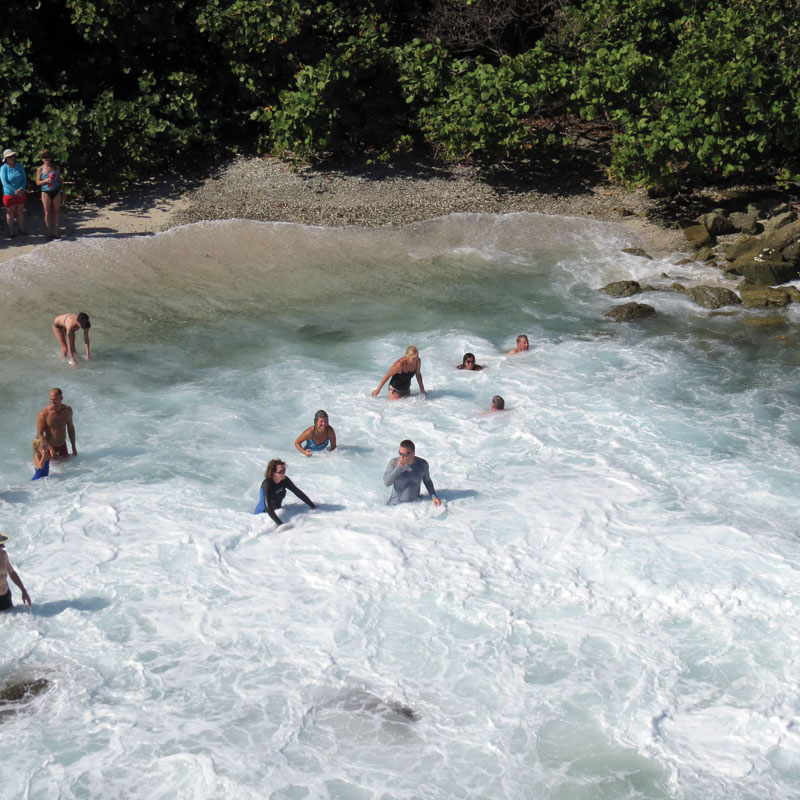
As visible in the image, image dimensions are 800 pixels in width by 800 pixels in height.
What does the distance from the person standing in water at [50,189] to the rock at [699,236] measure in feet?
46.0

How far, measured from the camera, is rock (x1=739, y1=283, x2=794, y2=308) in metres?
19.9

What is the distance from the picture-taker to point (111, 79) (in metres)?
24.7

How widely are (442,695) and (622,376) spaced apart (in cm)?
833

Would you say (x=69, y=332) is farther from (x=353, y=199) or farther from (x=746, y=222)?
(x=746, y=222)

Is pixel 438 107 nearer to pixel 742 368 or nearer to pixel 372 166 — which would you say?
A: pixel 372 166

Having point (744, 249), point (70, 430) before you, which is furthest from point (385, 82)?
point (70, 430)

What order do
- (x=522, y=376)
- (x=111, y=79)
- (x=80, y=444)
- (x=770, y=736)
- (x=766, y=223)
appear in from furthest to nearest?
(x=111, y=79) → (x=766, y=223) → (x=522, y=376) → (x=80, y=444) → (x=770, y=736)

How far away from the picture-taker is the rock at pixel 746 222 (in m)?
23.0

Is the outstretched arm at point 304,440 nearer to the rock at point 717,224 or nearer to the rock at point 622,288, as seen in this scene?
the rock at point 622,288

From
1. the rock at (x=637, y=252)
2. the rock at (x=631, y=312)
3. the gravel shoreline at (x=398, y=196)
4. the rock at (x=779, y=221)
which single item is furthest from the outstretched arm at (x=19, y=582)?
the rock at (x=779, y=221)

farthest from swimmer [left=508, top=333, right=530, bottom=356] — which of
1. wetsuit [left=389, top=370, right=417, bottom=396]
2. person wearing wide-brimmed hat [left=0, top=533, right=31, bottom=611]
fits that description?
person wearing wide-brimmed hat [left=0, top=533, right=31, bottom=611]

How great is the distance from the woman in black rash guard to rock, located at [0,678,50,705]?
3.61 m

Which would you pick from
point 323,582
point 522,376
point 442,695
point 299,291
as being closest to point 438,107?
point 299,291

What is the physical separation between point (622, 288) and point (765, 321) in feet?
9.55
